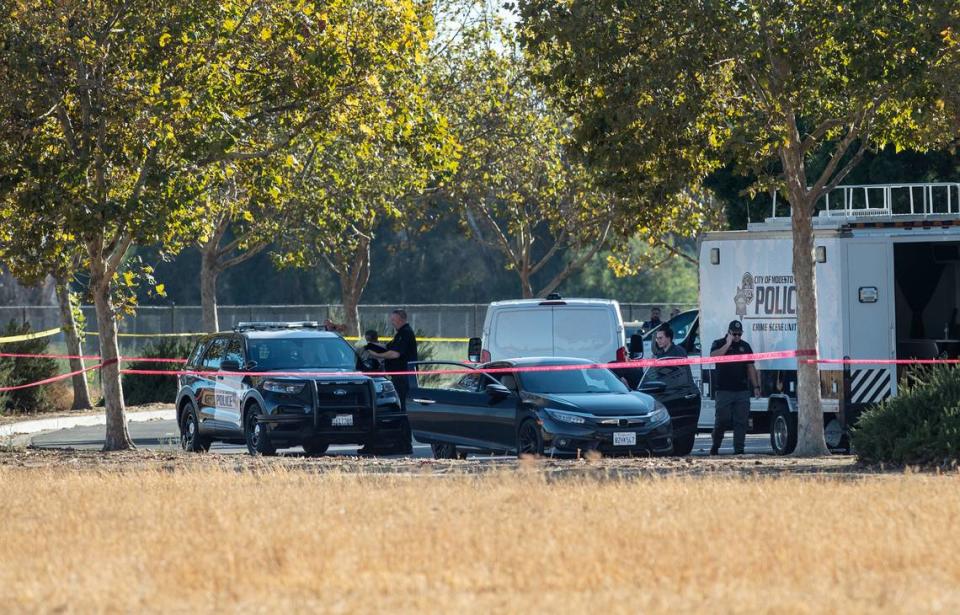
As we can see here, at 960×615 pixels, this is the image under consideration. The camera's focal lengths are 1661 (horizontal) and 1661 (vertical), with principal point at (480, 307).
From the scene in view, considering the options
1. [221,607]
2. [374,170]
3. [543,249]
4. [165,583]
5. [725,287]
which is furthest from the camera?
[543,249]

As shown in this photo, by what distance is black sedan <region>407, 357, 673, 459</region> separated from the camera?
722 inches

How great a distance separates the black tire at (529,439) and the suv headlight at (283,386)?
3.04 metres

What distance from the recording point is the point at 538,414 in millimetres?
18438

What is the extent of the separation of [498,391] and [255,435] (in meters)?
3.36

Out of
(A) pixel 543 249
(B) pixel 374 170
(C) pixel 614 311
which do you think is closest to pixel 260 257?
(A) pixel 543 249

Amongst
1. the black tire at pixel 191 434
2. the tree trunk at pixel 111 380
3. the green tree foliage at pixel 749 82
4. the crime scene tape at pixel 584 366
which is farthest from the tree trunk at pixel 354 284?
the green tree foliage at pixel 749 82

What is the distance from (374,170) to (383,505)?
20.5m

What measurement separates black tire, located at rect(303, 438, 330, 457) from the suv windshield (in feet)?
3.29

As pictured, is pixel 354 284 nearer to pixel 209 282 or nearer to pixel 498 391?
pixel 209 282

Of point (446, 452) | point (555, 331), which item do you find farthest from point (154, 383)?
point (446, 452)

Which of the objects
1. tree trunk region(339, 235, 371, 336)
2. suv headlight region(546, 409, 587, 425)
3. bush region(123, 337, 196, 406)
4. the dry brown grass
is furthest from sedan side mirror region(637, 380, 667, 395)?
tree trunk region(339, 235, 371, 336)

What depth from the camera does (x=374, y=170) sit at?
33000 mm

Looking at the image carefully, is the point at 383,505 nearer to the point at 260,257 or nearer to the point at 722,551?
the point at 722,551

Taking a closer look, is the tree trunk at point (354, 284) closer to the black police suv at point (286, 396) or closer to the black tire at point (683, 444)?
the black police suv at point (286, 396)
